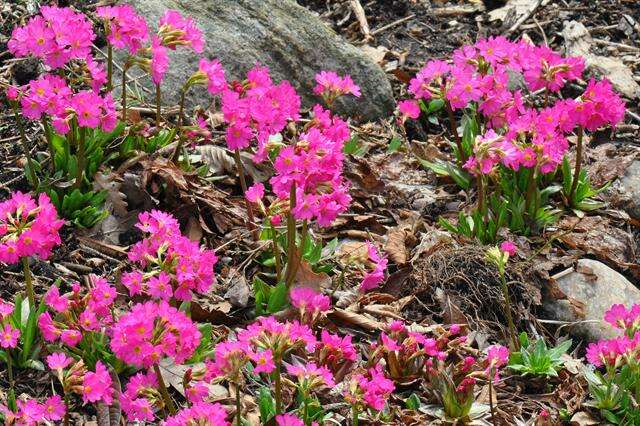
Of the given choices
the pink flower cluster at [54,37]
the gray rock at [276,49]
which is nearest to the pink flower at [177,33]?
the pink flower cluster at [54,37]

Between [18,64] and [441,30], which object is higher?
[18,64]

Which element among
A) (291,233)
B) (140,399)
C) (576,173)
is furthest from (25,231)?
(576,173)

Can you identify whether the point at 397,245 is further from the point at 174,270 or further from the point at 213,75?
the point at 174,270

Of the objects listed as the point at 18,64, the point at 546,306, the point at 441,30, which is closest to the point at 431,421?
the point at 546,306

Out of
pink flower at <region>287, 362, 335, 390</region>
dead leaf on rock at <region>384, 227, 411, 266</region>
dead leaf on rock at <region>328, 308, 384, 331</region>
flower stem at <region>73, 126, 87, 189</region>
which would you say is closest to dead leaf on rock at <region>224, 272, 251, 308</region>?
dead leaf on rock at <region>328, 308, 384, 331</region>

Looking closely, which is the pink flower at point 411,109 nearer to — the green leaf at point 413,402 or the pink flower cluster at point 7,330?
the green leaf at point 413,402

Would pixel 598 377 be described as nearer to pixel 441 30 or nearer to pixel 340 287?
pixel 340 287
